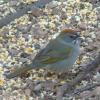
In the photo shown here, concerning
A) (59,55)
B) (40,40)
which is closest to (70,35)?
(59,55)

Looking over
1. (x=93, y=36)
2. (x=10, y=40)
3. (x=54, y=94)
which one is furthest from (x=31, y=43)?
(x=54, y=94)

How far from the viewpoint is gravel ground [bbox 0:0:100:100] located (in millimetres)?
3828

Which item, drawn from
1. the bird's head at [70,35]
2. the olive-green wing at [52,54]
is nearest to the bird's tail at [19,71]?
the olive-green wing at [52,54]

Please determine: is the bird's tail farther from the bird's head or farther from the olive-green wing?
the bird's head

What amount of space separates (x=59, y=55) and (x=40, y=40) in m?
0.47

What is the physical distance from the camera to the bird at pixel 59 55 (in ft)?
13.2

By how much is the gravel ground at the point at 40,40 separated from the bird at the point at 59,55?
84mm

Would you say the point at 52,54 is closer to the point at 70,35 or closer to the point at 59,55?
the point at 59,55

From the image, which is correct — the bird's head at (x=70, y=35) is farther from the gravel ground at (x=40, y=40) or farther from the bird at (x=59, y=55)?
the gravel ground at (x=40, y=40)

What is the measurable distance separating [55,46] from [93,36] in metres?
0.47

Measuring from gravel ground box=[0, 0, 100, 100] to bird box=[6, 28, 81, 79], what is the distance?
0.08 metres

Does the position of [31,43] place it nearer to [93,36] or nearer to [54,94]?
[93,36]

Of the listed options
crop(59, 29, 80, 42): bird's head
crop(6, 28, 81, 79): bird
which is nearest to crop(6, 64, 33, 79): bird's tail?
crop(6, 28, 81, 79): bird

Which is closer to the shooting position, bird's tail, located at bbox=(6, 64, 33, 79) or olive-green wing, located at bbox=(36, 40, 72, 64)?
bird's tail, located at bbox=(6, 64, 33, 79)
